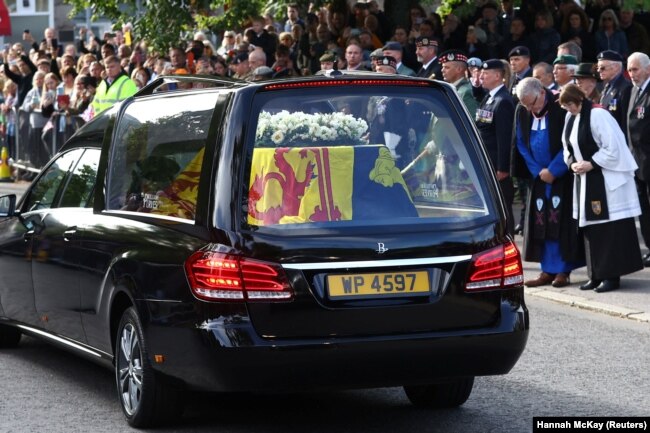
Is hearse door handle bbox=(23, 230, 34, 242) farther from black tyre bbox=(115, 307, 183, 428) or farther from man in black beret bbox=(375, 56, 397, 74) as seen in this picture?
man in black beret bbox=(375, 56, 397, 74)

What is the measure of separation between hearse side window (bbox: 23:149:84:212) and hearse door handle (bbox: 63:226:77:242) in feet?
1.87

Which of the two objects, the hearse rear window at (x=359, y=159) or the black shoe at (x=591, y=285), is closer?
the hearse rear window at (x=359, y=159)

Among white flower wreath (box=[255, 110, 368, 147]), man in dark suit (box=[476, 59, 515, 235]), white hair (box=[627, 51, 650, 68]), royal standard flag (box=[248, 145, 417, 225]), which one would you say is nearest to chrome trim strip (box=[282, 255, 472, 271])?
royal standard flag (box=[248, 145, 417, 225])

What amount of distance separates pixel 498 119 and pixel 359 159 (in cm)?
720

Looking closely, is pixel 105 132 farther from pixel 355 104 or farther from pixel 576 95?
pixel 576 95

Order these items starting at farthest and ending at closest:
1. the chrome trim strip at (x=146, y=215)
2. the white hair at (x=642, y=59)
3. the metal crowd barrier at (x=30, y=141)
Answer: the metal crowd barrier at (x=30, y=141) < the white hair at (x=642, y=59) < the chrome trim strip at (x=146, y=215)

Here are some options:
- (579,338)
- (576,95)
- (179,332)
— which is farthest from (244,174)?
(576,95)

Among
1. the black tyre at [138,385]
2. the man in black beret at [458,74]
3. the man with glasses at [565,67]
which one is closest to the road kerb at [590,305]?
the man in black beret at [458,74]

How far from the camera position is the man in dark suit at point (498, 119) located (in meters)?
13.9

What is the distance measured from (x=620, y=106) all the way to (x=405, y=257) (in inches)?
306

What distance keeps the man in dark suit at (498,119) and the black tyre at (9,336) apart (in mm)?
5463

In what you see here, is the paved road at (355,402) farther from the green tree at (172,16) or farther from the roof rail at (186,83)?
the green tree at (172,16)

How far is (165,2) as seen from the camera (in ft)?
84.2

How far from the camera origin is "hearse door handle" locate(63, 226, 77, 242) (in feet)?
26.6
